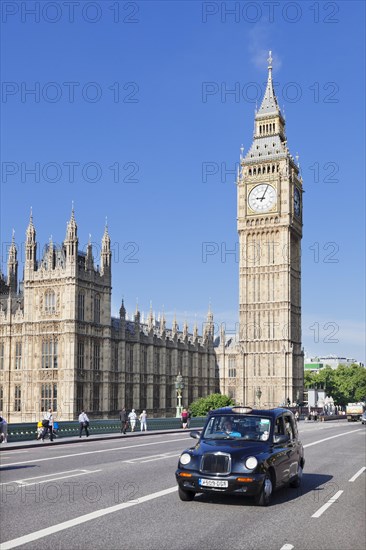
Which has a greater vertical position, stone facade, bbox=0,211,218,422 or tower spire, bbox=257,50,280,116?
tower spire, bbox=257,50,280,116

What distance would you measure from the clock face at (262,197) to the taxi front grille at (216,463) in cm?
8963

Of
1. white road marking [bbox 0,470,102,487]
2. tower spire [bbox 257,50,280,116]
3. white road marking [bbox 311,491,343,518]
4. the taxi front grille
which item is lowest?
white road marking [bbox 0,470,102,487]

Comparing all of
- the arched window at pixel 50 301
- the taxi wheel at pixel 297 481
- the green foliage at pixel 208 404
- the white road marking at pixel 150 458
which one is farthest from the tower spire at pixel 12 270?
the taxi wheel at pixel 297 481

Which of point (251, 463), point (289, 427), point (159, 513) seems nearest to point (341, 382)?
point (289, 427)

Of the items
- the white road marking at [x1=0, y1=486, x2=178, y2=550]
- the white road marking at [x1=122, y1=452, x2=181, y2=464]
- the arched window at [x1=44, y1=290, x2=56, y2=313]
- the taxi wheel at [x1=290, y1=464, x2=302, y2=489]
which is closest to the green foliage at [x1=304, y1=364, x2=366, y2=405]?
the arched window at [x1=44, y1=290, x2=56, y2=313]

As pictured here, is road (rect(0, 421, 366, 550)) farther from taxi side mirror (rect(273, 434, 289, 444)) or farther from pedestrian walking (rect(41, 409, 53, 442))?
pedestrian walking (rect(41, 409, 53, 442))

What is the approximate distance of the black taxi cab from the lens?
13391mm

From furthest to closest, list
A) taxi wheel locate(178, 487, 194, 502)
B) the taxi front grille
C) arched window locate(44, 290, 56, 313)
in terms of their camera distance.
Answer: arched window locate(44, 290, 56, 313)
taxi wheel locate(178, 487, 194, 502)
the taxi front grille

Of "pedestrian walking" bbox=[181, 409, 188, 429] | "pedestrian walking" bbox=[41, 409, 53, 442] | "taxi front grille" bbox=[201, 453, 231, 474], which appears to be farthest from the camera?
"pedestrian walking" bbox=[181, 409, 188, 429]

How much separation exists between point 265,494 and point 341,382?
456 feet

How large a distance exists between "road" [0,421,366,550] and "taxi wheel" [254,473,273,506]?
0.18 meters

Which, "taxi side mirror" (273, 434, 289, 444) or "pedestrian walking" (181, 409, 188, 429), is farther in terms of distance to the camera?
"pedestrian walking" (181, 409, 188, 429)

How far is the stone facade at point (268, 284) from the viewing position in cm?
9794

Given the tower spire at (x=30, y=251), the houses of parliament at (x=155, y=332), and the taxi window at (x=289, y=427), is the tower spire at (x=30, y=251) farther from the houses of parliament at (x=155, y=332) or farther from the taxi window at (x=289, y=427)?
the taxi window at (x=289, y=427)
